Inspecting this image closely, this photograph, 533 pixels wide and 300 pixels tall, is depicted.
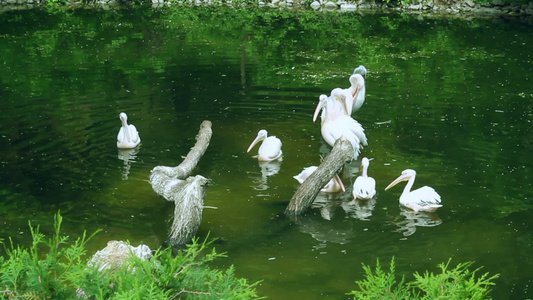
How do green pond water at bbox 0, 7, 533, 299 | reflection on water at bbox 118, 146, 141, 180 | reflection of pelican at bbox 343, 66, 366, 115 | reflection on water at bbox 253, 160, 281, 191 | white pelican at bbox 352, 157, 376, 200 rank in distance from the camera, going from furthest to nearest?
reflection of pelican at bbox 343, 66, 366, 115 → reflection on water at bbox 118, 146, 141, 180 → reflection on water at bbox 253, 160, 281, 191 → white pelican at bbox 352, 157, 376, 200 → green pond water at bbox 0, 7, 533, 299

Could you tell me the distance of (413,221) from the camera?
25.6 feet

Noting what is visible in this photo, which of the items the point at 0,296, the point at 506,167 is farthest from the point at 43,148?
the point at 0,296

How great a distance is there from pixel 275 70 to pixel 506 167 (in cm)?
699

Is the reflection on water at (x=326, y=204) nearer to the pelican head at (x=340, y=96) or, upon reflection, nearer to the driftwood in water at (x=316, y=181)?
the driftwood in water at (x=316, y=181)

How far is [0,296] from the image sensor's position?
326 cm

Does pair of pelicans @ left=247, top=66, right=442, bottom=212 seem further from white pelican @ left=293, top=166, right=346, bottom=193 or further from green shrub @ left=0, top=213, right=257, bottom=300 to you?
green shrub @ left=0, top=213, right=257, bottom=300

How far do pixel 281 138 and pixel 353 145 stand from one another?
→ 1446mm

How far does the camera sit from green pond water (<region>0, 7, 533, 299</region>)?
7.24m

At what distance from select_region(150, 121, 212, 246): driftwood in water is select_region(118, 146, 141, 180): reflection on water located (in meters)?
0.96

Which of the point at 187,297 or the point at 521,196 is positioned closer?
the point at 187,297

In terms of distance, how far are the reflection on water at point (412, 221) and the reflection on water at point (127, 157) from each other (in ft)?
11.2

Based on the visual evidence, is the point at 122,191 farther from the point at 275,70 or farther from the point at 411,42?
the point at 411,42

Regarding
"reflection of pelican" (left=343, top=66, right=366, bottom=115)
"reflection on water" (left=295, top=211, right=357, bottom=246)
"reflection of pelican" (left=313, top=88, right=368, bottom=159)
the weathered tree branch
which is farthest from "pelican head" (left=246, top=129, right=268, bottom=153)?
"reflection on water" (left=295, top=211, right=357, bottom=246)

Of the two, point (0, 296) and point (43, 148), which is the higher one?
point (0, 296)
